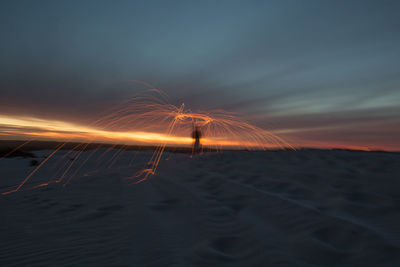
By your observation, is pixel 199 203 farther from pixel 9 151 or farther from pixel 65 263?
pixel 9 151

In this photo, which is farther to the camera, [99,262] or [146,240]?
[146,240]

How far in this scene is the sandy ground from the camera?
2004 mm

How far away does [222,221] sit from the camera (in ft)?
9.27

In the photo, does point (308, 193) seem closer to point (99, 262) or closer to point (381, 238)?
point (381, 238)

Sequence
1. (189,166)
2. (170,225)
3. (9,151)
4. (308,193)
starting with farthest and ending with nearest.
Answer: (9,151) → (189,166) → (308,193) → (170,225)

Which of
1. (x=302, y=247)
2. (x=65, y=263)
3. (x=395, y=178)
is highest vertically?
(x=395, y=178)

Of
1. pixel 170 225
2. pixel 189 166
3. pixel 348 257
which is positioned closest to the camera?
pixel 348 257

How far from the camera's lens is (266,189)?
3.80 metres

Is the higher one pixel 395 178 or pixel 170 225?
pixel 395 178

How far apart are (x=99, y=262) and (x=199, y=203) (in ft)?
5.88

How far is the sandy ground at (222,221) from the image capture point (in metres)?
2.00

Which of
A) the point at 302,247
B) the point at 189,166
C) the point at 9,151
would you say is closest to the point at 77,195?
the point at 189,166

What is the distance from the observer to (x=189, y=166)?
6.59 meters

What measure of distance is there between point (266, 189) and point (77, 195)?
3.94m
